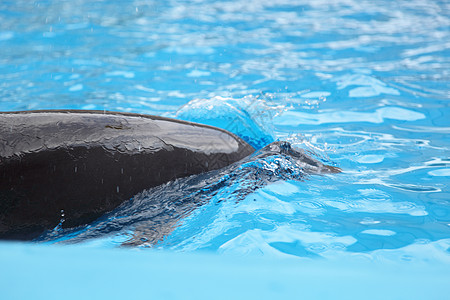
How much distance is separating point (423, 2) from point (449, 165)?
8.72 m

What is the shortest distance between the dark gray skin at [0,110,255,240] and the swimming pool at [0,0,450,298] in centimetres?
11

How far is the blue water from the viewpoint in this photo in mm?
2441

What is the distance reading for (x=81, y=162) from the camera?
91.2 inches

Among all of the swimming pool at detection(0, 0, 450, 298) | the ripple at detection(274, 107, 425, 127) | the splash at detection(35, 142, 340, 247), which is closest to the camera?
the splash at detection(35, 142, 340, 247)

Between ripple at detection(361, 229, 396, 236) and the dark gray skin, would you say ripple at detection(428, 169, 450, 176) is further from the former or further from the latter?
the dark gray skin

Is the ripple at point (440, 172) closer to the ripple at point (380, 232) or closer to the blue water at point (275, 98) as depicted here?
the blue water at point (275, 98)

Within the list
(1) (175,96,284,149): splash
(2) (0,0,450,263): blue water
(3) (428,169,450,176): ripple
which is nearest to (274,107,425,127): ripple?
(2) (0,0,450,263): blue water

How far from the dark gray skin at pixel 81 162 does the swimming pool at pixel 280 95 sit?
0.11m

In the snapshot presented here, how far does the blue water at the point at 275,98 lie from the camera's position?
8.01ft

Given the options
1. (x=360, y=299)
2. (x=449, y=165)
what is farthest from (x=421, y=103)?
(x=360, y=299)

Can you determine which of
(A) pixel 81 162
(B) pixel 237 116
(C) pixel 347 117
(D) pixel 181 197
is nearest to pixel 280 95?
(C) pixel 347 117

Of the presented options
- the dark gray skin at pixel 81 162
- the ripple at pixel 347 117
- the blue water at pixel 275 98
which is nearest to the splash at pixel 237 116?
the blue water at pixel 275 98

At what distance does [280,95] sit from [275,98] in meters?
0.17

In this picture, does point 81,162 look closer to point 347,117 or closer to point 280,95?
point 347,117
